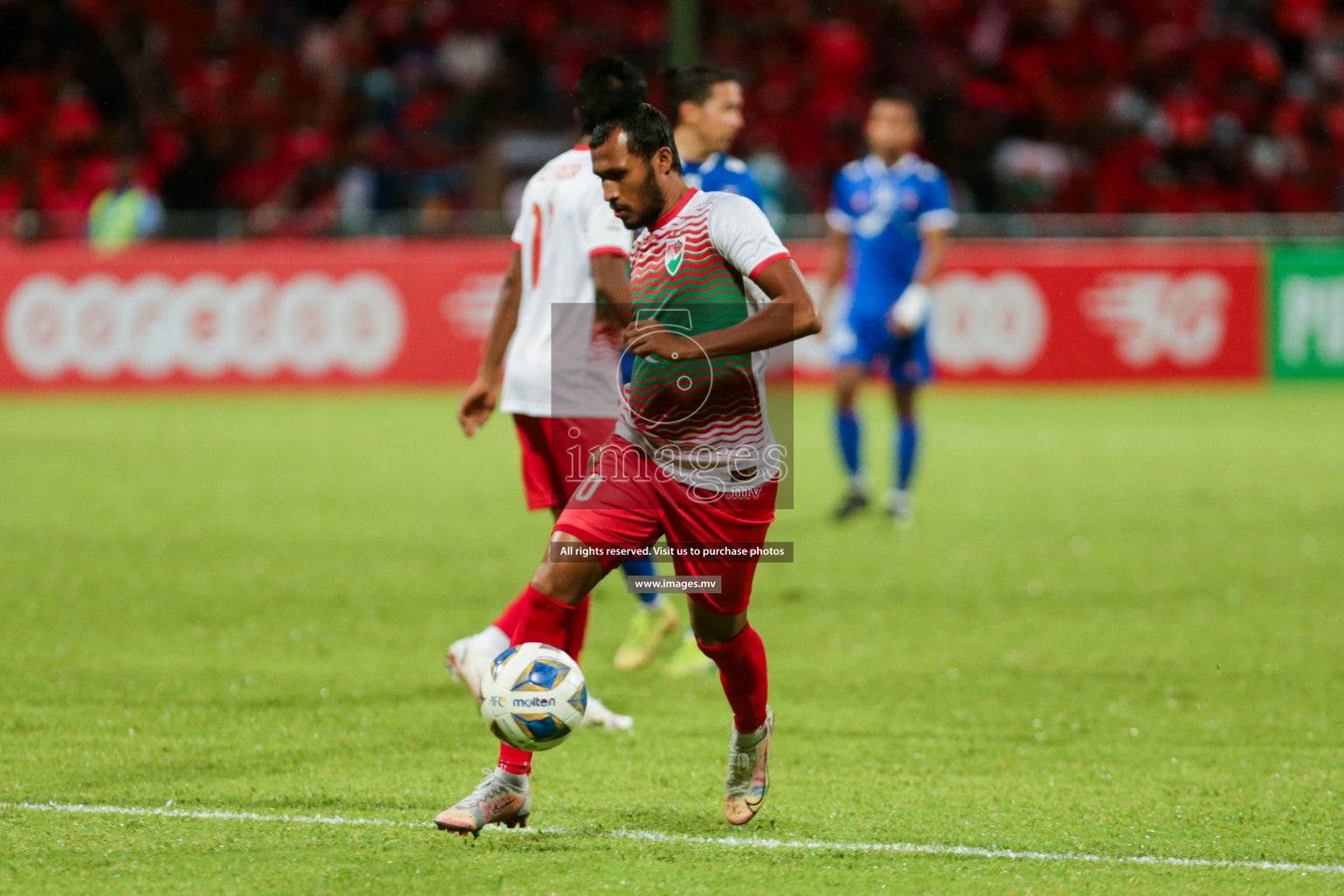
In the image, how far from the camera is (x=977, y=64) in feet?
79.0

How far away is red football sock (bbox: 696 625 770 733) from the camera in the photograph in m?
4.75

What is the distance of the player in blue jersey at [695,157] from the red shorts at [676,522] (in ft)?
6.34

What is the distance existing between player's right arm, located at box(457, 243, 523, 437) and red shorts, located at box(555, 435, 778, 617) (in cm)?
111

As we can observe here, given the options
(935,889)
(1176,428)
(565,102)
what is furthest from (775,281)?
(565,102)

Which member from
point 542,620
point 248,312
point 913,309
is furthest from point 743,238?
point 248,312

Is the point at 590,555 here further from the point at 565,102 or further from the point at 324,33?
the point at 324,33

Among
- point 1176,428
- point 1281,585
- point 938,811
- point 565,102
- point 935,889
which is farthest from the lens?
point 565,102

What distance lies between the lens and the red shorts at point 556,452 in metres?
6.01

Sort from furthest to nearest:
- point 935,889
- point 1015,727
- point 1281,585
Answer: point 1281,585, point 1015,727, point 935,889

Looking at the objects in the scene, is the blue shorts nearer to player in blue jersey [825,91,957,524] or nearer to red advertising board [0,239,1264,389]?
player in blue jersey [825,91,957,524]

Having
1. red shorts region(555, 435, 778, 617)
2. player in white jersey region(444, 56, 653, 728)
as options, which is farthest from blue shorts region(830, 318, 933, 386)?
red shorts region(555, 435, 778, 617)

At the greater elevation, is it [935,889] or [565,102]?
[565,102]

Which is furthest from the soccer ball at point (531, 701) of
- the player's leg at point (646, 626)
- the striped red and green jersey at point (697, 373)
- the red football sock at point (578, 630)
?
the player's leg at point (646, 626)

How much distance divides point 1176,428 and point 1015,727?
10.9 m
